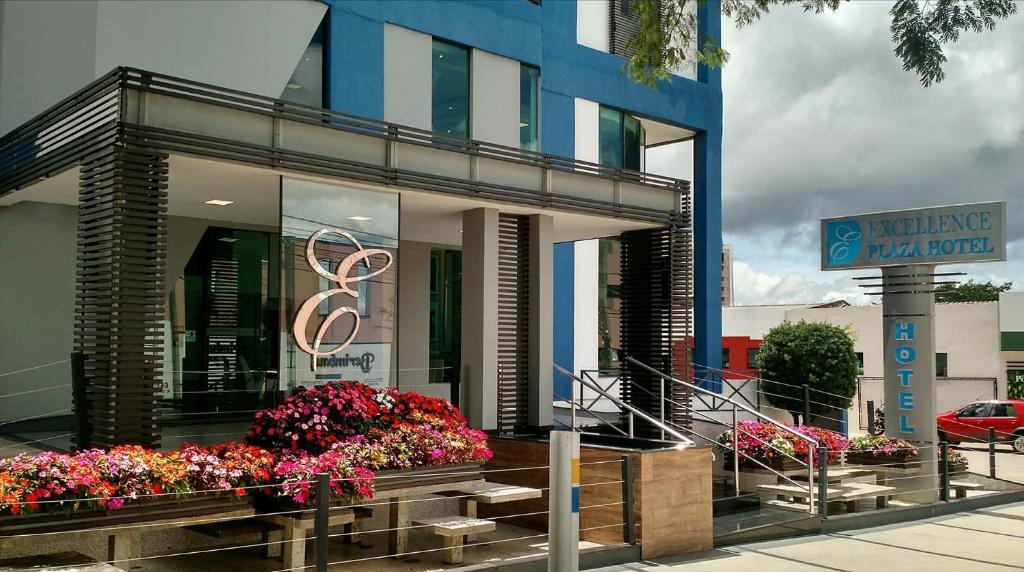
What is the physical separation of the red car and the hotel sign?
11976 mm

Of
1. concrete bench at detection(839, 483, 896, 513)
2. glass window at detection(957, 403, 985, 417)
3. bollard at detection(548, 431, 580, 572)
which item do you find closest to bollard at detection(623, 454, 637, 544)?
concrete bench at detection(839, 483, 896, 513)

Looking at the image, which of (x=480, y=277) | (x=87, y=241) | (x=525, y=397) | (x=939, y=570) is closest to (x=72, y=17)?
(x=87, y=241)

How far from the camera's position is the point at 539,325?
1522 centimetres

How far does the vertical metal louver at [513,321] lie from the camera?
15.0 metres

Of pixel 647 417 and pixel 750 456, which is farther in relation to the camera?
pixel 750 456

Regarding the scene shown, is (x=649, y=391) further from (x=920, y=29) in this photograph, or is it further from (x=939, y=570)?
(x=920, y=29)

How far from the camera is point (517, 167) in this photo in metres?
14.7

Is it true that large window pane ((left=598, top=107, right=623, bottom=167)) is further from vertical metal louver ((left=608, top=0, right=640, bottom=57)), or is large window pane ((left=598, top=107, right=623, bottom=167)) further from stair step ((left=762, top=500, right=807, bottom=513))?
stair step ((left=762, top=500, right=807, bottom=513))

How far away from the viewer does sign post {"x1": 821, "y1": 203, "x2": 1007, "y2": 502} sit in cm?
1652

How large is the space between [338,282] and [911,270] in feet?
34.9

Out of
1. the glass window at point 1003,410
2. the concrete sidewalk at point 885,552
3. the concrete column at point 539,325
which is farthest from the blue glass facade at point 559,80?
the concrete sidewalk at point 885,552

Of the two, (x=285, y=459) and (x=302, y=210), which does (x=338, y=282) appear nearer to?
(x=302, y=210)

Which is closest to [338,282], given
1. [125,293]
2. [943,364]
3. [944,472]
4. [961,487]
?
[125,293]

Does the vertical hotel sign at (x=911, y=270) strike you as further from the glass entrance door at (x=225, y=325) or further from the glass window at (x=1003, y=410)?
the glass window at (x=1003, y=410)
